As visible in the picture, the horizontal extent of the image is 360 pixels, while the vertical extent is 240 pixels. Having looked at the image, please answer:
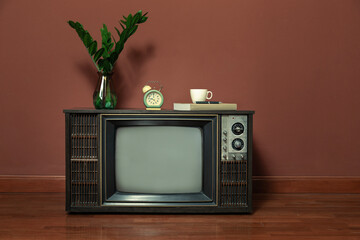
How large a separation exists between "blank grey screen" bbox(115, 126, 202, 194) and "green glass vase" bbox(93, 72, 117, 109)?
19 cm

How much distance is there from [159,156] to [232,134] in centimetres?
42

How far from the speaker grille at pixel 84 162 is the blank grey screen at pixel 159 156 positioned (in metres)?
0.13

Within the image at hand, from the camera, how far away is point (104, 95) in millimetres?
2111

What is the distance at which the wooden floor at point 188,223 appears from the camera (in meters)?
1.71

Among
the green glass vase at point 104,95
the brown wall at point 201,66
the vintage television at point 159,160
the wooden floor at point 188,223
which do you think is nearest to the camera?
the wooden floor at point 188,223

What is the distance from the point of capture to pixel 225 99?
2.52 meters

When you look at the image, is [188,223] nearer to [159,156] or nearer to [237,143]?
[159,156]

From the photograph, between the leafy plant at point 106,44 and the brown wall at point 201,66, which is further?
the brown wall at point 201,66

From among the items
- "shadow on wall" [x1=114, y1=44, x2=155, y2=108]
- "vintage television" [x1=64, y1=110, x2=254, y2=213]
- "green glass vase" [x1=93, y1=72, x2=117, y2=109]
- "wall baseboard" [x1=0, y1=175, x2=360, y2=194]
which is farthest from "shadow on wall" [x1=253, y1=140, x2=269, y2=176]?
"green glass vase" [x1=93, y1=72, x2=117, y2=109]

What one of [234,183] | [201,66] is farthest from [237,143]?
[201,66]

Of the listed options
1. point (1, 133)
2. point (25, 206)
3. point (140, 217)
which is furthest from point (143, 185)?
point (1, 133)

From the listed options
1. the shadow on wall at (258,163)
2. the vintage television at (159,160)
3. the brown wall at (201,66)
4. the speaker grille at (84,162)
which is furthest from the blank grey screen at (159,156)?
the shadow on wall at (258,163)

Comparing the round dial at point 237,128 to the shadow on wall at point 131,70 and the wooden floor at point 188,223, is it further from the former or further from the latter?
the shadow on wall at point 131,70

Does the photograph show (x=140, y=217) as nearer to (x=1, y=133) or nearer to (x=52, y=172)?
(x=52, y=172)
